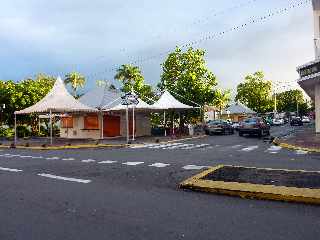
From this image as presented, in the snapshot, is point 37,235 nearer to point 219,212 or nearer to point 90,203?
point 90,203

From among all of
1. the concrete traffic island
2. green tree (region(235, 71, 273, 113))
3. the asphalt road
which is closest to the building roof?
green tree (region(235, 71, 273, 113))

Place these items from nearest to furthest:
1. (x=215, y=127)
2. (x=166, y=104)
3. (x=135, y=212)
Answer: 1. (x=135, y=212)
2. (x=166, y=104)
3. (x=215, y=127)

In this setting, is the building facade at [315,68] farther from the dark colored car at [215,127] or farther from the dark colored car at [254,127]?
the dark colored car at [215,127]

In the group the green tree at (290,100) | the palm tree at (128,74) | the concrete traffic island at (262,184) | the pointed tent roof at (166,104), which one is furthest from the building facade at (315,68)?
the green tree at (290,100)

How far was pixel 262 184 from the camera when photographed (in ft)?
29.0

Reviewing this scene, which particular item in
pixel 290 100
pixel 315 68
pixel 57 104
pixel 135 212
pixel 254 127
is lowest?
pixel 135 212

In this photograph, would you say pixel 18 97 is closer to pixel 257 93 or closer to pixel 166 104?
pixel 166 104

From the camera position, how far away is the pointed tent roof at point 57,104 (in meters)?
29.6

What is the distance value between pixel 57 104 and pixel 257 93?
224 feet

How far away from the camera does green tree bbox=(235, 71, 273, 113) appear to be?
9212cm

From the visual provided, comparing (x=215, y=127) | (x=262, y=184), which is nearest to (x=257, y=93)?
(x=215, y=127)

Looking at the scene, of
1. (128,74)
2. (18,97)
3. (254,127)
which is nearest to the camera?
(254,127)

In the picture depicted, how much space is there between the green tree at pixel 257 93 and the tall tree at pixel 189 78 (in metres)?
45.4

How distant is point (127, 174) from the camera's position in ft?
38.1
